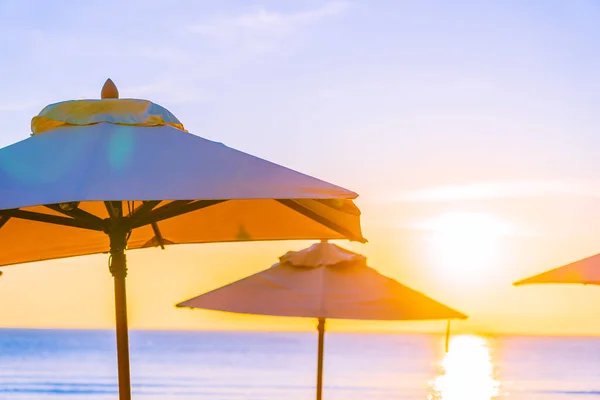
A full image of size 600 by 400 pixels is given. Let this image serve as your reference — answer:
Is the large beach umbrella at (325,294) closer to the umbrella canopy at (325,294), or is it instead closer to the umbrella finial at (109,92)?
the umbrella canopy at (325,294)

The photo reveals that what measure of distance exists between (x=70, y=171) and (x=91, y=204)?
1.98 meters

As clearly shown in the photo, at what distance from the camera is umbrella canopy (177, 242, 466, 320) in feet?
21.1

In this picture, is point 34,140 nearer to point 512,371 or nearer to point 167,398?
point 167,398

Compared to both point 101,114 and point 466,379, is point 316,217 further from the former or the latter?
point 466,379

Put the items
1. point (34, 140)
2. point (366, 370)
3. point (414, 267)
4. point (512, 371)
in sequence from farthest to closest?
1. point (512, 371)
2. point (366, 370)
3. point (414, 267)
4. point (34, 140)

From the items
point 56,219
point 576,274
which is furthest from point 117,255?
point 576,274

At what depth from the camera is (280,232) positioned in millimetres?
5441

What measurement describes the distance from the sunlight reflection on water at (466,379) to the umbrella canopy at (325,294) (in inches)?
707

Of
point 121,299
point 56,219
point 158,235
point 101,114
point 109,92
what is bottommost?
point 121,299

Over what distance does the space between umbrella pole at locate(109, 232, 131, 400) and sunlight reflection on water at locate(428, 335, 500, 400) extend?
67.1ft

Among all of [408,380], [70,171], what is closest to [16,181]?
[70,171]

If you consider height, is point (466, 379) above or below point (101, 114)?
below

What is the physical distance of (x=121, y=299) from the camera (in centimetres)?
441

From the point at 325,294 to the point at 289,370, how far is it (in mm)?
37464
